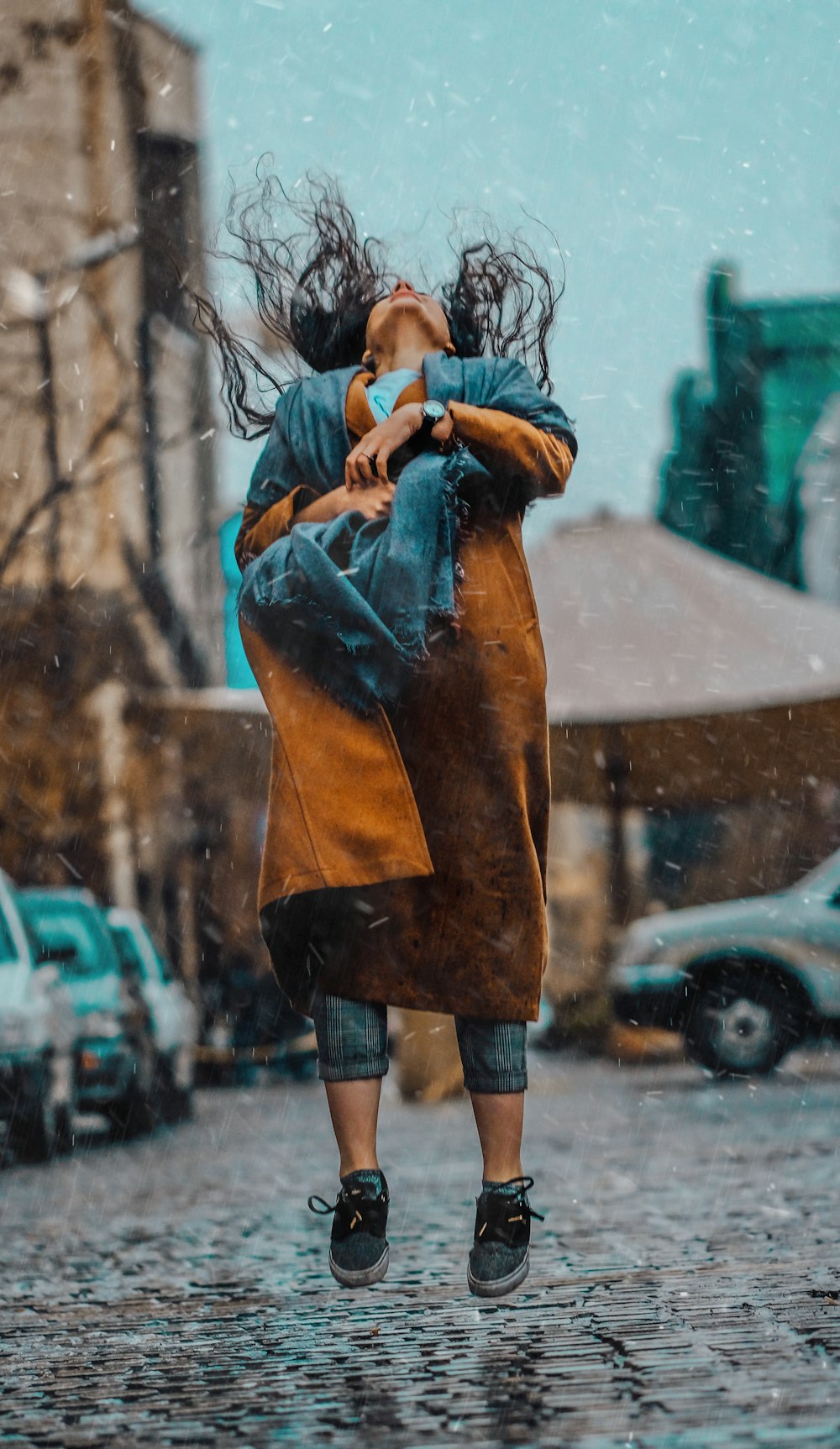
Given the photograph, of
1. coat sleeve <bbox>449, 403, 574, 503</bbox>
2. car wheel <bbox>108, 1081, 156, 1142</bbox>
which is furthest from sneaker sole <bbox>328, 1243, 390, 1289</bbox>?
car wheel <bbox>108, 1081, 156, 1142</bbox>

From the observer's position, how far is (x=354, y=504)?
234cm

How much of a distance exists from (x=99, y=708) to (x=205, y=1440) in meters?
8.72

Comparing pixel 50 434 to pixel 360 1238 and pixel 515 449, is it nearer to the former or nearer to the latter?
pixel 515 449

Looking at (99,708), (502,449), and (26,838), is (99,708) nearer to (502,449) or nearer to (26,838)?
(26,838)

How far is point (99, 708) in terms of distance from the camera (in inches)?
415

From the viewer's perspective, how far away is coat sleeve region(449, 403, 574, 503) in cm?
234

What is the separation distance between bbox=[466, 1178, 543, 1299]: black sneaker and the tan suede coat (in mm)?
283

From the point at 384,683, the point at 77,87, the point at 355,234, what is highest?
the point at 77,87

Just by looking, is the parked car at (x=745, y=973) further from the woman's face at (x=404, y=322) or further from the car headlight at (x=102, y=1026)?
the woman's face at (x=404, y=322)

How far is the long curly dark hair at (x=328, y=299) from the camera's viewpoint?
2523mm

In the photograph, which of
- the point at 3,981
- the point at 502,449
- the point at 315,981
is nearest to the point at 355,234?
the point at 502,449

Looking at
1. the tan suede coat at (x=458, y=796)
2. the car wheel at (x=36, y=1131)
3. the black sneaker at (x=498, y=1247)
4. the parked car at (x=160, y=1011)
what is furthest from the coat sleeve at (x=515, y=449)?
the parked car at (x=160, y=1011)

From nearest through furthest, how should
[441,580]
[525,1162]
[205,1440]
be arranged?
[205,1440]
[441,580]
[525,1162]

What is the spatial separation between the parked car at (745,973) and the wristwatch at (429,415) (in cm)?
614
